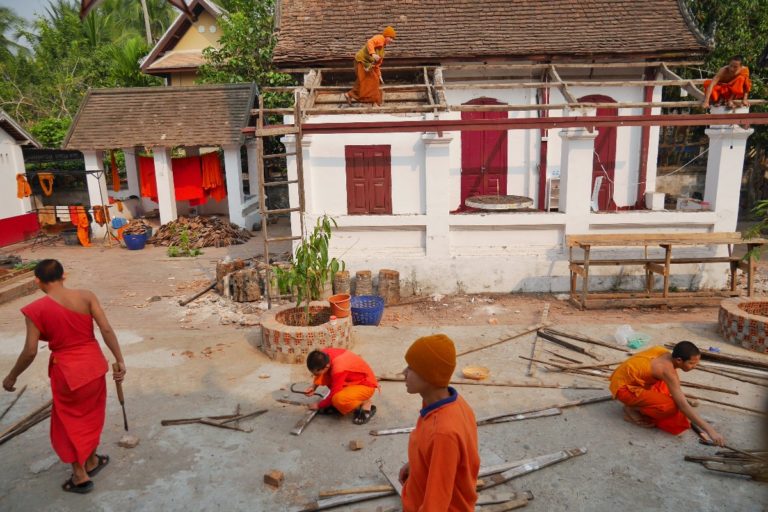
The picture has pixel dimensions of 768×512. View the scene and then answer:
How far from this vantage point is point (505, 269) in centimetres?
1020

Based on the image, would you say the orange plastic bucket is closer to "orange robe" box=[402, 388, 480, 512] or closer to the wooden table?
the wooden table

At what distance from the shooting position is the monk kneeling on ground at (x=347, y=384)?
5.22 meters

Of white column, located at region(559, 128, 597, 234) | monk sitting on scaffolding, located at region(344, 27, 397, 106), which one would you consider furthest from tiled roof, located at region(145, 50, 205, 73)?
white column, located at region(559, 128, 597, 234)

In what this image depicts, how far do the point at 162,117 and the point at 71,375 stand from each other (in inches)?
547

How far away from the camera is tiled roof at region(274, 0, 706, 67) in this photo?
12688mm

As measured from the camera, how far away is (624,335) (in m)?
7.14

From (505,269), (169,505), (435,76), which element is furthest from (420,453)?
(435,76)

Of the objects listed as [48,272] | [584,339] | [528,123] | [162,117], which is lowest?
[584,339]

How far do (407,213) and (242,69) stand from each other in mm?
10325

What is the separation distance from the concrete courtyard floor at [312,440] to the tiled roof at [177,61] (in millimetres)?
16306

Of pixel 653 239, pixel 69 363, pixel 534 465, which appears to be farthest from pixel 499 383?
pixel 653 239

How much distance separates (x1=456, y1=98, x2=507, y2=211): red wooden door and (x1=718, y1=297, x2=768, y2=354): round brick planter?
6592 millimetres

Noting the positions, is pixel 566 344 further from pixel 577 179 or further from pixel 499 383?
pixel 577 179

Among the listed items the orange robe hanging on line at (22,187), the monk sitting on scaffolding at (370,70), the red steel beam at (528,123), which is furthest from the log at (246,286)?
the orange robe hanging on line at (22,187)
